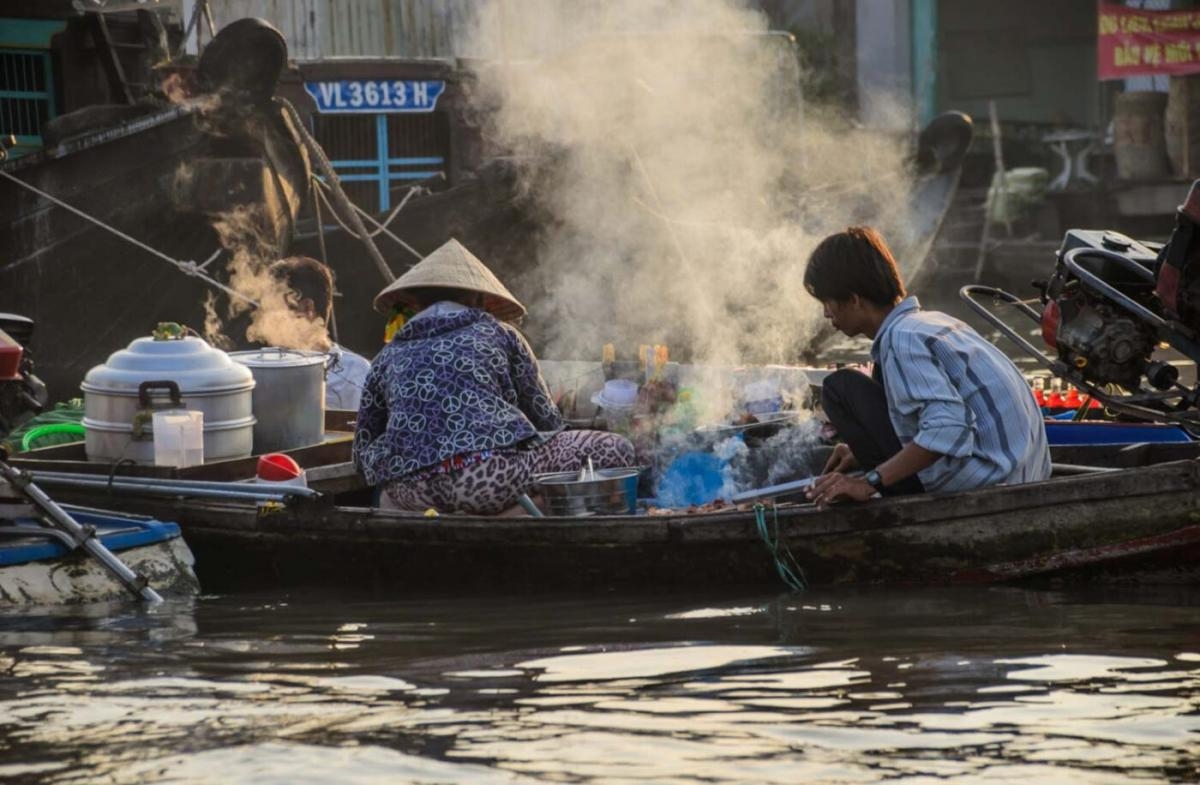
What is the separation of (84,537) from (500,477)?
1.42 metres

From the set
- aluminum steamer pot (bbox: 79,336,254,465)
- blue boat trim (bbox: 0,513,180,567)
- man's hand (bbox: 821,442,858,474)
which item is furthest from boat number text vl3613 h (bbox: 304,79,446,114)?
man's hand (bbox: 821,442,858,474)

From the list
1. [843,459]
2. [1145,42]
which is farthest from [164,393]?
[1145,42]

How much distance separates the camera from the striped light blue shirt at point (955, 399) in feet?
16.7

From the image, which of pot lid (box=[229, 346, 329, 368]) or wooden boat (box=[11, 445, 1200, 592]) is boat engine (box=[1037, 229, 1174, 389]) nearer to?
wooden boat (box=[11, 445, 1200, 592])

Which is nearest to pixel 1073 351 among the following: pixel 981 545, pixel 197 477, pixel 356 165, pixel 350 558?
pixel 981 545

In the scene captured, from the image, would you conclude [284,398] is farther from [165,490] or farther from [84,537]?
[84,537]

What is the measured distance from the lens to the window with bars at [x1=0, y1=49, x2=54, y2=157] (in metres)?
15.2

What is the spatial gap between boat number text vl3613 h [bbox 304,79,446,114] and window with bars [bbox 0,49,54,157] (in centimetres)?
234

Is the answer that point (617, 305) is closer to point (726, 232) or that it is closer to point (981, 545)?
point (726, 232)

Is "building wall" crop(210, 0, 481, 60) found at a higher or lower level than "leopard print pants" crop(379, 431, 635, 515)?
higher

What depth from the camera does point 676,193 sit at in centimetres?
1398

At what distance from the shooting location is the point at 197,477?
6531 mm

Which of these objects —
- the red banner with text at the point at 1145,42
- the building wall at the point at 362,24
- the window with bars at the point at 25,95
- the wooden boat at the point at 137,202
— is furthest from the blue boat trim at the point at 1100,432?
the red banner with text at the point at 1145,42

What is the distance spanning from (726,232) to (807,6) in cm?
933
